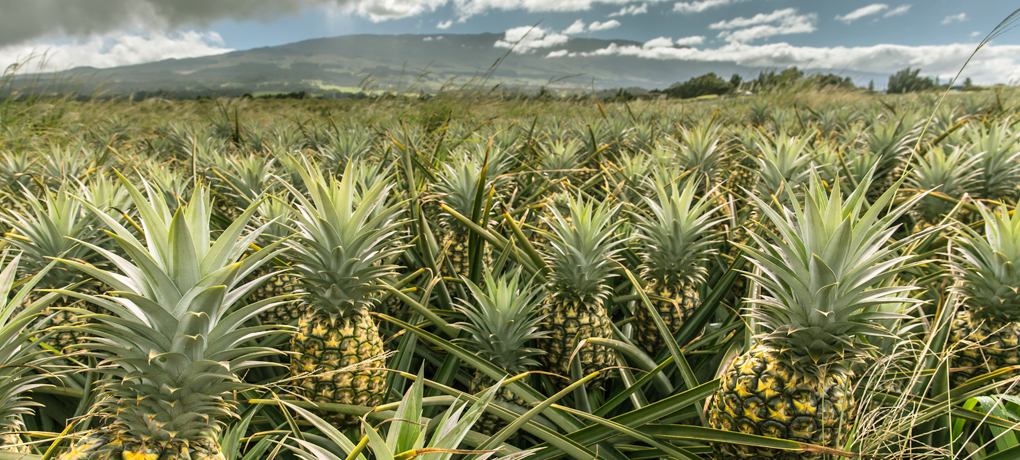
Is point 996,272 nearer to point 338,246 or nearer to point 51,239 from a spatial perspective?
point 338,246

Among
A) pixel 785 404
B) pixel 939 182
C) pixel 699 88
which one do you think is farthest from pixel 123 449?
pixel 699 88

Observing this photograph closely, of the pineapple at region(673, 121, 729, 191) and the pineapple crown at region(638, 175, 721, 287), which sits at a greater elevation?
the pineapple at region(673, 121, 729, 191)

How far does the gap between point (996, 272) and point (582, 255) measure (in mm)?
1190

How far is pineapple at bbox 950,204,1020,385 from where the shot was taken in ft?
4.02

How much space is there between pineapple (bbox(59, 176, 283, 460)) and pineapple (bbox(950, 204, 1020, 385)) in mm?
1876

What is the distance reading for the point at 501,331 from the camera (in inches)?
52.6

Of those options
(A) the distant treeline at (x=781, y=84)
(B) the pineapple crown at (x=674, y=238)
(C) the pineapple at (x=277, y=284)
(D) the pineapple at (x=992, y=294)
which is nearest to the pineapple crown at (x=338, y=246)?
(C) the pineapple at (x=277, y=284)

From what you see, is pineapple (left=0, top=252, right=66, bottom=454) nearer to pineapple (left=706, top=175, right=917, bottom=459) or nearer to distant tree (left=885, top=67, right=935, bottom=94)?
pineapple (left=706, top=175, right=917, bottom=459)

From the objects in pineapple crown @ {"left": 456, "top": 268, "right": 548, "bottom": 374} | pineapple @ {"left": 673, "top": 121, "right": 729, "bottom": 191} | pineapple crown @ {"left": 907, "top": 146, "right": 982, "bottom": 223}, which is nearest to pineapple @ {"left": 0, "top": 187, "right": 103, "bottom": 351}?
pineapple crown @ {"left": 456, "top": 268, "right": 548, "bottom": 374}

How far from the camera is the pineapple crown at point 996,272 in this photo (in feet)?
4.00

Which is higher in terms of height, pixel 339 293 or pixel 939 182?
pixel 939 182

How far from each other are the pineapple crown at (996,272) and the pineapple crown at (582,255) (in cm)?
103

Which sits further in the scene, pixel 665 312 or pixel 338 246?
pixel 665 312

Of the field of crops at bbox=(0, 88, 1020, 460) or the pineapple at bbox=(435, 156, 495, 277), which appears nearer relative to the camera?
the field of crops at bbox=(0, 88, 1020, 460)
